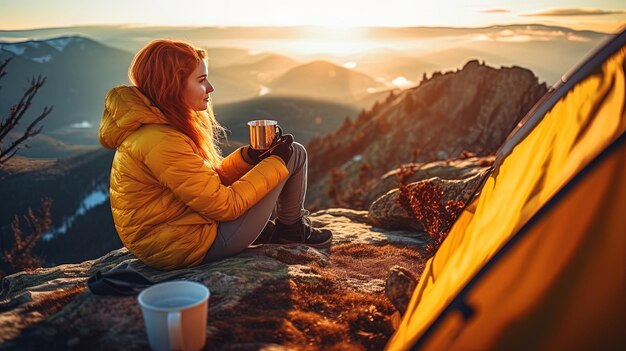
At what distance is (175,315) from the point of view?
2854 mm

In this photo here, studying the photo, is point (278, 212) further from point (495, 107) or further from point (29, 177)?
point (29, 177)

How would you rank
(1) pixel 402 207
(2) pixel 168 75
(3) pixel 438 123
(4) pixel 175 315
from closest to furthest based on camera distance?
(4) pixel 175 315
(2) pixel 168 75
(1) pixel 402 207
(3) pixel 438 123

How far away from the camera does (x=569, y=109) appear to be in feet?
11.1

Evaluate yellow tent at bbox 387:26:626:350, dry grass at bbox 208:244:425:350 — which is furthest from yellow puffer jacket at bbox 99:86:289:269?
yellow tent at bbox 387:26:626:350

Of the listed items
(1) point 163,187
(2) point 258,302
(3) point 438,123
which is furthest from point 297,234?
(3) point 438,123

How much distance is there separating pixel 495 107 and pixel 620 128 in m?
37.6

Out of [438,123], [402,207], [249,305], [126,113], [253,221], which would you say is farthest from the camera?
[438,123]

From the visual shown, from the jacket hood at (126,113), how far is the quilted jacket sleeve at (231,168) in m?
1.38

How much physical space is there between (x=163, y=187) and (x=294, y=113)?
483 ft

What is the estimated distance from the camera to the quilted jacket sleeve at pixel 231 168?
18.2 feet

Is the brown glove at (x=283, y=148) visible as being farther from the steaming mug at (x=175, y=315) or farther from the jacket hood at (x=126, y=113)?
the steaming mug at (x=175, y=315)

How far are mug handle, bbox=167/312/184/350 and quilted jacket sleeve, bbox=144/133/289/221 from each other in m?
1.53

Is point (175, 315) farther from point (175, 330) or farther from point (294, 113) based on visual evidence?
point (294, 113)

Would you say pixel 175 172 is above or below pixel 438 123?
above
